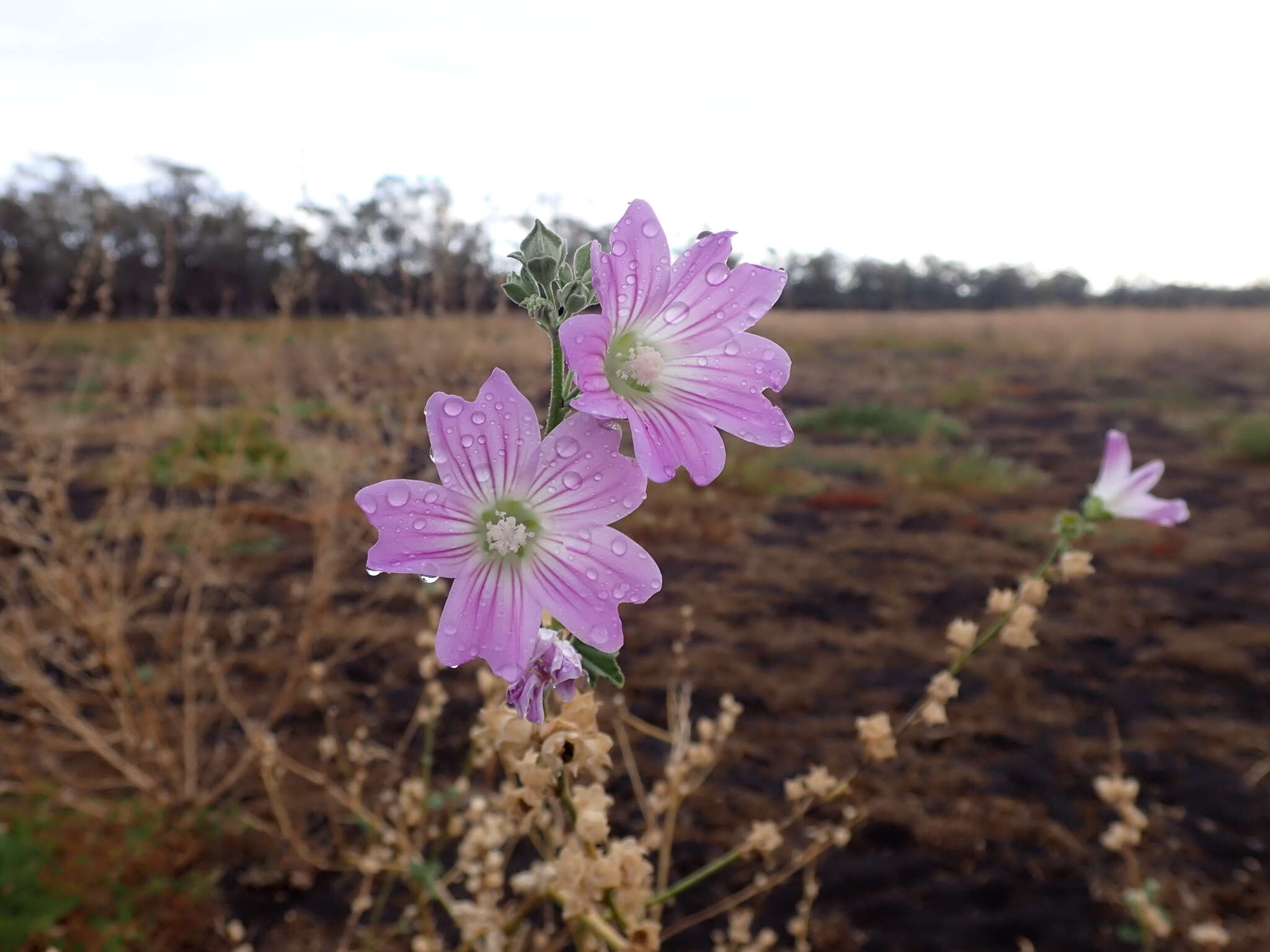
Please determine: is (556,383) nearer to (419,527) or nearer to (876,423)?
(419,527)

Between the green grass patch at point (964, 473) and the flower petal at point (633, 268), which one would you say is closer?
the flower petal at point (633, 268)

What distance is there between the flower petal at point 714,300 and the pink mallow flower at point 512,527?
0.19m

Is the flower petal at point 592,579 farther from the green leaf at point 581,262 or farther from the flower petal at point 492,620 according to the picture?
the green leaf at point 581,262

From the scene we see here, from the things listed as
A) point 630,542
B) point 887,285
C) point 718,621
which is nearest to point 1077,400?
point 718,621

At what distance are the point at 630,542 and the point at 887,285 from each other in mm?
40095

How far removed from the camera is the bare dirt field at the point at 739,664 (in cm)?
257

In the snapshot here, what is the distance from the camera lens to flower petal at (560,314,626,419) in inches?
27.1

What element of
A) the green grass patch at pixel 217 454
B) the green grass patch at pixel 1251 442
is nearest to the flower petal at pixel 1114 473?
the green grass patch at pixel 217 454

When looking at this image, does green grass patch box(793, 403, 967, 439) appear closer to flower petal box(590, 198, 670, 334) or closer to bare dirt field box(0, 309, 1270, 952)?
bare dirt field box(0, 309, 1270, 952)

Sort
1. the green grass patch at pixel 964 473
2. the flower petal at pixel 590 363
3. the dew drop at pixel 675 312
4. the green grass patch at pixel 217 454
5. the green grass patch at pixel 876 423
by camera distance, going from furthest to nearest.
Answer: the green grass patch at pixel 876 423 < the green grass patch at pixel 964 473 < the green grass patch at pixel 217 454 < the dew drop at pixel 675 312 < the flower petal at pixel 590 363

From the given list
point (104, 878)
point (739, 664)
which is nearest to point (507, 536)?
point (104, 878)

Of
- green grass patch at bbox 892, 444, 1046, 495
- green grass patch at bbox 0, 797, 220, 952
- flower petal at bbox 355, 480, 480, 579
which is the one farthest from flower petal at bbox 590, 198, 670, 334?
green grass patch at bbox 892, 444, 1046, 495

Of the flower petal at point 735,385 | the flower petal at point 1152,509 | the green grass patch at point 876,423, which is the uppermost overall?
the flower petal at point 735,385

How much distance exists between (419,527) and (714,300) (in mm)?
375
